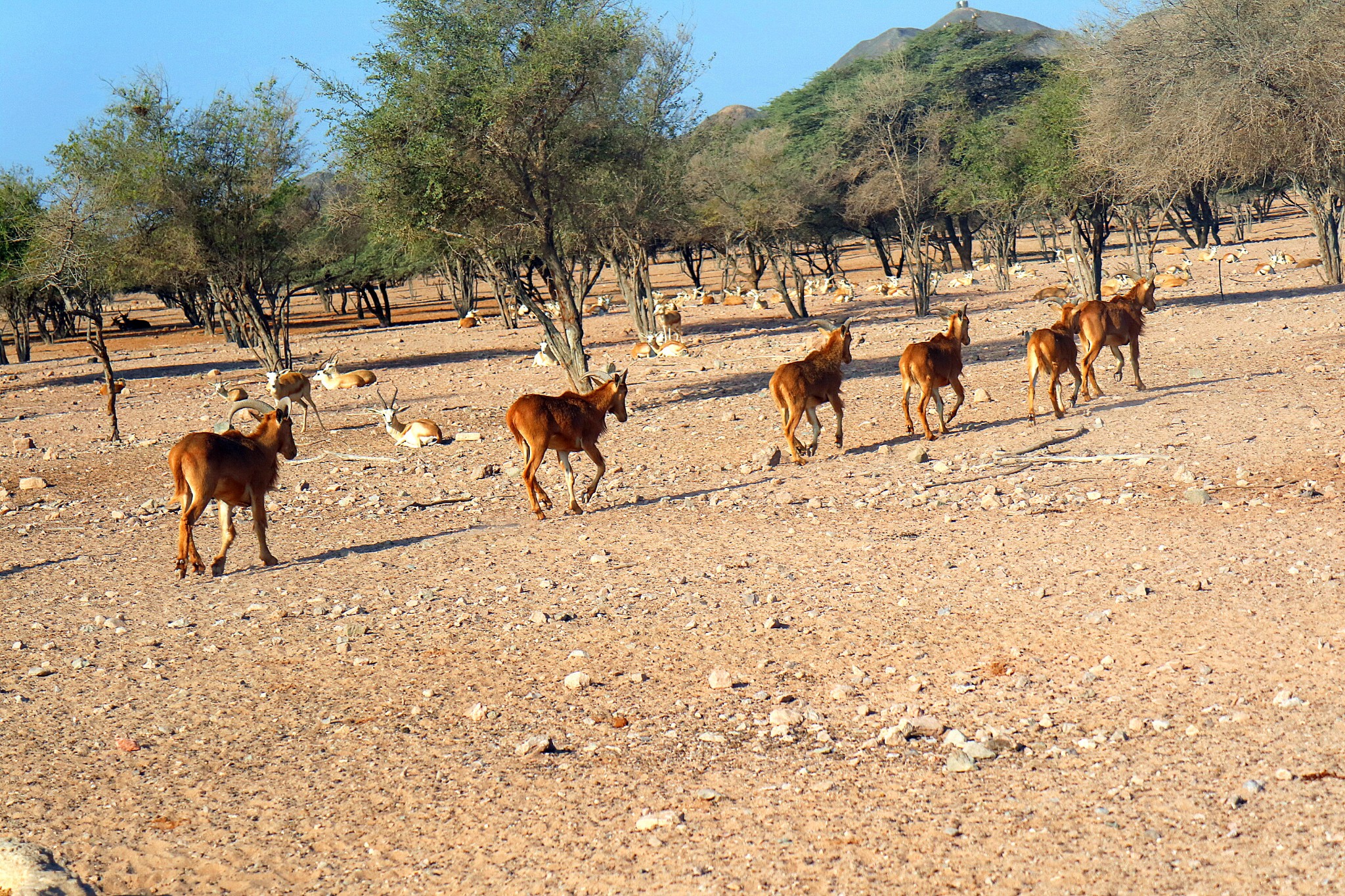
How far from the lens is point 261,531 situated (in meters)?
10.1

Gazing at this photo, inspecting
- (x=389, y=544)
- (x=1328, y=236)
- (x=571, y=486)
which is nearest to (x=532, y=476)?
(x=571, y=486)

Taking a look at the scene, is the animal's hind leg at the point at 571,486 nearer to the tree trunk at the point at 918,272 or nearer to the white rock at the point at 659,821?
the white rock at the point at 659,821

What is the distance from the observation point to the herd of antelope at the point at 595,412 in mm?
10008

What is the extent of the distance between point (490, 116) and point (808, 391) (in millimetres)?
7434

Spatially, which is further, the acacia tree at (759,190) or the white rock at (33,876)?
the acacia tree at (759,190)

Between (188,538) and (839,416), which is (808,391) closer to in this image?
(839,416)

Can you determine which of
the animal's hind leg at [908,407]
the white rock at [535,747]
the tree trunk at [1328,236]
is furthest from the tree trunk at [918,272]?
the white rock at [535,747]

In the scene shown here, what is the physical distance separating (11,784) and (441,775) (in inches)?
81.2

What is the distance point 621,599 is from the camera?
8047 millimetres

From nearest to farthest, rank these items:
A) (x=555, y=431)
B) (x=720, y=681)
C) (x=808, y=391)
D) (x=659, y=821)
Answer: (x=659, y=821) → (x=720, y=681) → (x=555, y=431) → (x=808, y=391)

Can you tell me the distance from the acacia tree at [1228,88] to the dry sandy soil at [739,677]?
3702 millimetres

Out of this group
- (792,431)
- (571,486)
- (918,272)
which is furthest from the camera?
(918,272)

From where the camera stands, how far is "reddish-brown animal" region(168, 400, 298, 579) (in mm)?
9844

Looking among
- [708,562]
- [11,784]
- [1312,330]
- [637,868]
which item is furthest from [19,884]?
[1312,330]
